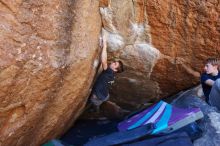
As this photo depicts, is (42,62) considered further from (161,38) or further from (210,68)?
(210,68)

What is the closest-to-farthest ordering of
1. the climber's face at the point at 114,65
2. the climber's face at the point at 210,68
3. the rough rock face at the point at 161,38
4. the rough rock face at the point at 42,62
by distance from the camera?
the rough rock face at the point at 42,62
the rough rock face at the point at 161,38
the climber's face at the point at 210,68
the climber's face at the point at 114,65

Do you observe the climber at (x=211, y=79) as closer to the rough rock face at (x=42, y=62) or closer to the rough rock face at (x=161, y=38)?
the rough rock face at (x=161, y=38)

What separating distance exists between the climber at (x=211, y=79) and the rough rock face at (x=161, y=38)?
0.12 metres

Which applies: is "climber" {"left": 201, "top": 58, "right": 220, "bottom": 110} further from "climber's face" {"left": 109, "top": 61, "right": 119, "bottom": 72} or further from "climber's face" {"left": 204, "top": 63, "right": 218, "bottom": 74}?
"climber's face" {"left": 109, "top": 61, "right": 119, "bottom": 72}

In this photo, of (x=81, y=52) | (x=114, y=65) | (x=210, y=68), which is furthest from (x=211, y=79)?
(x=81, y=52)

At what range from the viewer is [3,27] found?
2.74 meters

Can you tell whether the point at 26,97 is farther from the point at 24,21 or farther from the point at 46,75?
the point at 24,21

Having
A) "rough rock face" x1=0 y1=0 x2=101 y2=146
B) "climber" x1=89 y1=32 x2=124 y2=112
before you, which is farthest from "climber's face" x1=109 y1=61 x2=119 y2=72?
"rough rock face" x1=0 y1=0 x2=101 y2=146

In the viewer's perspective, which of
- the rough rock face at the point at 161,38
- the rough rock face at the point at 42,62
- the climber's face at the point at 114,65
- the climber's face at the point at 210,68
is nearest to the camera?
the rough rock face at the point at 42,62

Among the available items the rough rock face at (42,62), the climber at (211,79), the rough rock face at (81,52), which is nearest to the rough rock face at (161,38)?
the rough rock face at (81,52)

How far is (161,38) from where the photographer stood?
392 cm

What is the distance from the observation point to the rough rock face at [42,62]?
9.24 ft

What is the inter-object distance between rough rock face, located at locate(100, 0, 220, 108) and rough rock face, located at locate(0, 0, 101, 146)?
33 centimetres

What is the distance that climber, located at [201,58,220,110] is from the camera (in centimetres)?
384
